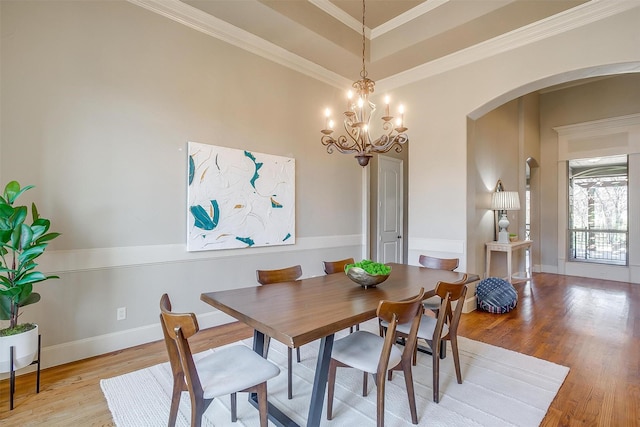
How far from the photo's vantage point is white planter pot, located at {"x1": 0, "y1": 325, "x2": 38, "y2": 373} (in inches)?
77.3

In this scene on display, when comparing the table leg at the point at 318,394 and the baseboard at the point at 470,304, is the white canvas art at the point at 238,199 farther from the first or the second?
the baseboard at the point at 470,304

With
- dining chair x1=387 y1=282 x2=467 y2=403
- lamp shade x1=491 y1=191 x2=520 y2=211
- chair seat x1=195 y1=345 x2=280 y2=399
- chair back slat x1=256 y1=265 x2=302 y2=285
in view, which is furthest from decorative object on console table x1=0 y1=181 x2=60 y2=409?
lamp shade x1=491 y1=191 x2=520 y2=211

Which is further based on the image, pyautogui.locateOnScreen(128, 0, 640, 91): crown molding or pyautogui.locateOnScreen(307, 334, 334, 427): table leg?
pyautogui.locateOnScreen(128, 0, 640, 91): crown molding

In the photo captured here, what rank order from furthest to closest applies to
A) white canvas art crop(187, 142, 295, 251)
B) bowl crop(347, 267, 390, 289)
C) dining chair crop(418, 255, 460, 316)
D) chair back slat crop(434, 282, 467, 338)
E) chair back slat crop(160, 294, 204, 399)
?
1. white canvas art crop(187, 142, 295, 251)
2. dining chair crop(418, 255, 460, 316)
3. bowl crop(347, 267, 390, 289)
4. chair back slat crop(434, 282, 467, 338)
5. chair back slat crop(160, 294, 204, 399)

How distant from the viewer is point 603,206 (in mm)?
6078

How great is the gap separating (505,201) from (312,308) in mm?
4302

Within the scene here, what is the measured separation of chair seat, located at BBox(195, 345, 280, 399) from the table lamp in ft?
14.9

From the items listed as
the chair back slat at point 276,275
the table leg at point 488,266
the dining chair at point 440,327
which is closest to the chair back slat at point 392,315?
the dining chair at point 440,327

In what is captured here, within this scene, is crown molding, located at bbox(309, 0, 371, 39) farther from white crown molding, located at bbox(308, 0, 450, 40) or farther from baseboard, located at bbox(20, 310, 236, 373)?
baseboard, located at bbox(20, 310, 236, 373)

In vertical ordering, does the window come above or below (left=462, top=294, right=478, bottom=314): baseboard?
above

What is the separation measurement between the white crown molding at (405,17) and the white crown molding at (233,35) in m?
0.81

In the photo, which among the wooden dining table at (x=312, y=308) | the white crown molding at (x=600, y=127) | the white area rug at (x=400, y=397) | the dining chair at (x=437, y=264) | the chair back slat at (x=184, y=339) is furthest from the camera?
the white crown molding at (x=600, y=127)

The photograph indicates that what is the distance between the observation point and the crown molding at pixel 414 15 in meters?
2.96

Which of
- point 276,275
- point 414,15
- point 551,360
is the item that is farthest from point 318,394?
point 414,15
